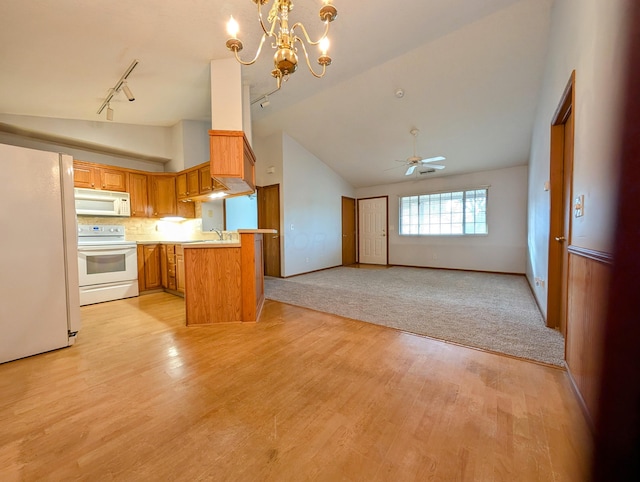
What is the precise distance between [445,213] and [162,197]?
6.36 metres

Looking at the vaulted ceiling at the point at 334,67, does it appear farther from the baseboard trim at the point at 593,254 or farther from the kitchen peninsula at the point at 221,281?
the baseboard trim at the point at 593,254

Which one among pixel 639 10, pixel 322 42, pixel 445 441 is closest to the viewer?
pixel 639 10

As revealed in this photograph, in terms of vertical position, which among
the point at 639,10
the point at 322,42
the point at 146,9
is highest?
the point at 146,9

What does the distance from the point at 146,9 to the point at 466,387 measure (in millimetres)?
3906

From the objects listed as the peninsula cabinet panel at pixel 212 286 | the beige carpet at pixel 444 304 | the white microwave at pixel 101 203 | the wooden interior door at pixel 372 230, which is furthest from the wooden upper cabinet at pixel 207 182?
the wooden interior door at pixel 372 230

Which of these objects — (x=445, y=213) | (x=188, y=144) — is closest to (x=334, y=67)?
(x=188, y=144)

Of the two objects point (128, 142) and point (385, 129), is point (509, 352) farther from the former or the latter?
point (128, 142)

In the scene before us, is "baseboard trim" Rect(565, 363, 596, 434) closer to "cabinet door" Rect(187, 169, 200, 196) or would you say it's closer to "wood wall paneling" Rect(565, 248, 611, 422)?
"wood wall paneling" Rect(565, 248, 611, 422)

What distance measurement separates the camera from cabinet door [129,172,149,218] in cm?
431

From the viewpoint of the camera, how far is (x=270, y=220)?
565cm

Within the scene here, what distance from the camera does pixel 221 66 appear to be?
303 cm

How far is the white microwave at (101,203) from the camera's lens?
3.79 meters

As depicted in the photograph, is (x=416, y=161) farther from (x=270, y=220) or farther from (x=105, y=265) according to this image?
(x=105, y=265)

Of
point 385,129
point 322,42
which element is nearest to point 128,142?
point 322,42
